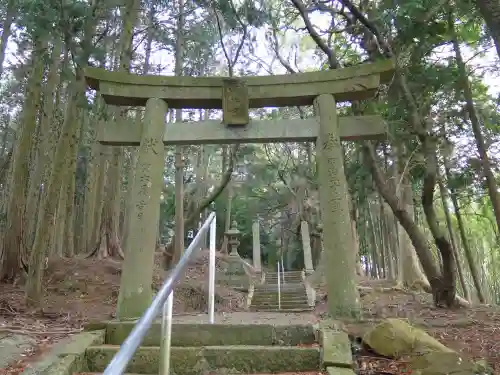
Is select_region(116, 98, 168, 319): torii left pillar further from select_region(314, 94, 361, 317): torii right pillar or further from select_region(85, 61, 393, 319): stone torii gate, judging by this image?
select_region(314, 94, 361, 317): torii right pillar

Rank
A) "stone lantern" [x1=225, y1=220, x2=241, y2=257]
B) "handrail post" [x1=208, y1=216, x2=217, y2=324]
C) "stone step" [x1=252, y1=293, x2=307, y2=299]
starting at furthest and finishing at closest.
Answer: "stone lantern" [x1=225, y1=220, x2=241, y2=257] < "stone step" [x1=252, y1=293, x2=307, y2=299] < "handrail post" [x1=208, y1=216, x2=217, y2=324]

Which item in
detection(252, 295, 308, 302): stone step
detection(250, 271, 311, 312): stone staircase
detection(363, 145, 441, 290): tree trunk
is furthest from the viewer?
detection(252, 295, 308, 302): stone step

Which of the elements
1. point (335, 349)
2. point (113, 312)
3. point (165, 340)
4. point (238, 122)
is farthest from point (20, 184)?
point (335, 349)

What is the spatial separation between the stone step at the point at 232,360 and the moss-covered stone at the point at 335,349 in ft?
0.37

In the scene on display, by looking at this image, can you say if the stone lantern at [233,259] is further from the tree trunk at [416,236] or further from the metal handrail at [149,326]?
the metal handrail at [149,326]

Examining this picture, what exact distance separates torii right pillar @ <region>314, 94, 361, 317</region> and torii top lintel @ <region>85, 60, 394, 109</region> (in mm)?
201

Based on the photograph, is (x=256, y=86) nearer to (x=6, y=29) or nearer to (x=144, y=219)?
(x=144, y=219)

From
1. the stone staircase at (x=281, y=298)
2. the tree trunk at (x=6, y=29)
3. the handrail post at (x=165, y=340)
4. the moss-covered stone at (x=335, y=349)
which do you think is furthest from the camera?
the stone staircase at (x=281, y=298)

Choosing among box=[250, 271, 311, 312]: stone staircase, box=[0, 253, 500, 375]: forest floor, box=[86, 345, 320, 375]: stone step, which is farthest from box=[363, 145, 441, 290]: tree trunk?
box=[250, 271, 311, 312]: stone staircase

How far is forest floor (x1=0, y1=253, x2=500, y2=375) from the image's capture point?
346 centimetres

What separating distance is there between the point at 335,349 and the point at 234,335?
0.89 metres

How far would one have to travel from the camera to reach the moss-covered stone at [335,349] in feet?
9.08

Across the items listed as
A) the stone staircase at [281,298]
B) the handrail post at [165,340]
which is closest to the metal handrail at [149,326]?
the handrail post at [165,340]

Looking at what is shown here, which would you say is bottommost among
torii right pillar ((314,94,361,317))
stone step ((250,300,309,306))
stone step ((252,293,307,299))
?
stone step ((250,300,309,306))
